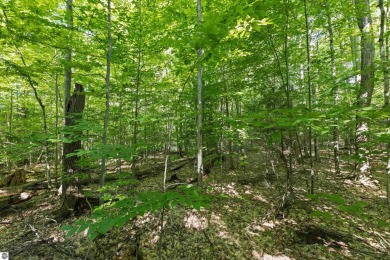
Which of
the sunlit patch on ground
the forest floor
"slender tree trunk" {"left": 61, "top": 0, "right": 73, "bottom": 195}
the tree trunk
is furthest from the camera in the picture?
the tree trunk

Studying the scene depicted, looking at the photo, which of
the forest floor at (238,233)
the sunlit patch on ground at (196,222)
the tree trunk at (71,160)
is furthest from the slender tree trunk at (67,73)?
the sunlit patch on ground at (196,222)

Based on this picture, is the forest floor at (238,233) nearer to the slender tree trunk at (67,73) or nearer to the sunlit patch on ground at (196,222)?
the sunlit patch on ground at (196,222)

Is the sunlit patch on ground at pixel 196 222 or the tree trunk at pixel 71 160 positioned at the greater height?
the tree trunk at pixel 71 160

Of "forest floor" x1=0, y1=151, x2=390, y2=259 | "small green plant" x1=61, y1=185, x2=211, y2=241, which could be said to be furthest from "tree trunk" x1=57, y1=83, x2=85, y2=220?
"small green plant" x1=61, y1=185, x2=211, y2=241

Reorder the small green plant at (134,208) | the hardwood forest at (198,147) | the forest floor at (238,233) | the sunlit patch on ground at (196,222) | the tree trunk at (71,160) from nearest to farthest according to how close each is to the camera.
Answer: the small green plant at (134,208)
the hardwood forest at (198,147)
the forest floor at (238,233)
the sunlit patch on ground at (196,222)
the tree trunk at (71,160)

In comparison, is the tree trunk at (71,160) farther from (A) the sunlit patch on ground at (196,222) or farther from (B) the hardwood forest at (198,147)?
(A) the sunlit patch on ground at (196,222)

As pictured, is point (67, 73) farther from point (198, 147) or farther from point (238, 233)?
point (238, 233)

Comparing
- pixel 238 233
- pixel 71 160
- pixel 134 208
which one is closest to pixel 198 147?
pixel 238 233

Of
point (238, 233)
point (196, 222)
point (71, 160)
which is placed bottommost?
point (238, 233)

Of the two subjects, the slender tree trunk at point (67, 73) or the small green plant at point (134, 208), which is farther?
→ the slender tree trunk at point (67, 73)

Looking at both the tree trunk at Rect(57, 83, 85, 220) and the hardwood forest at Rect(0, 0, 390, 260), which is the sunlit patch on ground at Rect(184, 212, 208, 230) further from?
the tree trunk at Rect(57, 83, 85, 220)

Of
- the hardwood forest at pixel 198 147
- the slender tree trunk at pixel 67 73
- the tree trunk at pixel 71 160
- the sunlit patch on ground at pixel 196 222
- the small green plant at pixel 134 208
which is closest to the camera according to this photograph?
the small green plant at pixel 134 208

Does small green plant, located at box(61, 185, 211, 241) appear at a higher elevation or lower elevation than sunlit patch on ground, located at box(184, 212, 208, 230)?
higher

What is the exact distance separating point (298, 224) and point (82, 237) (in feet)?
18.0
